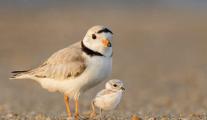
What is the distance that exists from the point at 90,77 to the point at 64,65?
45 centimetres

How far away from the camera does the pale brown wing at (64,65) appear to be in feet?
27.5

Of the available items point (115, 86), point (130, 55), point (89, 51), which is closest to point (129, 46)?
point (130, 55)

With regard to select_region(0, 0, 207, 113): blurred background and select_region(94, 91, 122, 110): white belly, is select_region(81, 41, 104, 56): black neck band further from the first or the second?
select_region(0, 0, 207, 113): blurred background

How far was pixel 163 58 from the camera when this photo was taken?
20.4 m

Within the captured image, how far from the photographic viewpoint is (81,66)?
8328mm

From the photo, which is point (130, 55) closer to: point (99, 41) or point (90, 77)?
point (99, 41)

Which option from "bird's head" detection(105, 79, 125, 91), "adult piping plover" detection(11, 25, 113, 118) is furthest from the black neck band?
"bird's head" detection(105, 79, 125, 91)

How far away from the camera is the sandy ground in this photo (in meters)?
12.8

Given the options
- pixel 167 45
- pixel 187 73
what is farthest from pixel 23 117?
pixel 167 45

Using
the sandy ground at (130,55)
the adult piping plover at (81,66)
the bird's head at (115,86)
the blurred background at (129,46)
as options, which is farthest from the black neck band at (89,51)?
the blurred background at (129,46)

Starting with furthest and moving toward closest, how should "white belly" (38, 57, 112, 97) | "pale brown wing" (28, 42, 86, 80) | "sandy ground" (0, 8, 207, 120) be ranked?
"sandy ground" (0, 8, 207, 120), "pale brown wing" (28, 42, 86, 80), "white belly" (38, 57, 112, 97)

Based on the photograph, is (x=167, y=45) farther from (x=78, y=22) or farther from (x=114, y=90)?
(x=114, y=90)

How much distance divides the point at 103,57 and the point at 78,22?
23562 mm

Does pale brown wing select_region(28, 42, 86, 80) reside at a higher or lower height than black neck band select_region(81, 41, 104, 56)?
lower
